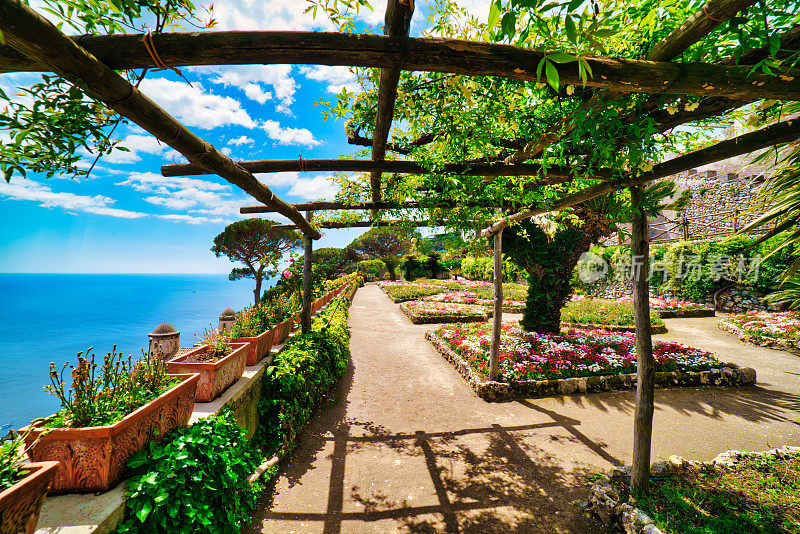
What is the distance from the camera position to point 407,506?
327 centimetres

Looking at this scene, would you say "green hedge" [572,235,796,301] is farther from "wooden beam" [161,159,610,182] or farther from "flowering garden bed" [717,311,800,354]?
"wooden beam" [161,159,610,182]

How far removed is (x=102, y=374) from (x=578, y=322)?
13.5 meters

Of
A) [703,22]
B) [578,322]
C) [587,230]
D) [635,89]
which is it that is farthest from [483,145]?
[578,322]

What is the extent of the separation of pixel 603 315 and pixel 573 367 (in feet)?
24.9

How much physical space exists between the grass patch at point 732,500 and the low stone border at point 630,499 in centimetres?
8

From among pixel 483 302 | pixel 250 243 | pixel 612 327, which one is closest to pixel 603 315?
pixel 612 327

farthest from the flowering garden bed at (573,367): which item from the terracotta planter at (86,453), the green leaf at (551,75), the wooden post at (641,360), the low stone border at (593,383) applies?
the green leaf at (551,75)

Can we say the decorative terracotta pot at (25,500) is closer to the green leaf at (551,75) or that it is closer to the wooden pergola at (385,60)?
the wooden pergola at (385,60)

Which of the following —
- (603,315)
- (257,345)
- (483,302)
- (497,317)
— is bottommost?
(483,302)

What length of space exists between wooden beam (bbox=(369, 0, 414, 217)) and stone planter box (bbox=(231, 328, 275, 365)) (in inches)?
132

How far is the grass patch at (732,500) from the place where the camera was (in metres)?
2.55

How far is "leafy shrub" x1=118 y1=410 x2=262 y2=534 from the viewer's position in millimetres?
2004

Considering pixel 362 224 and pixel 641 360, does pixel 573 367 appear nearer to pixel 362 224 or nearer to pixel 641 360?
pixel 641 360

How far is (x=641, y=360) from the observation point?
3.22 m
